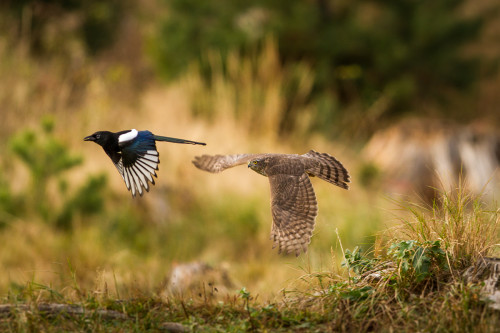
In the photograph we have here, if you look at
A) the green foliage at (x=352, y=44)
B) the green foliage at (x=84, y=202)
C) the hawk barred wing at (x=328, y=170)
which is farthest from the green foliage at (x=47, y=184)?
the green foliage at (x=352, y=44)

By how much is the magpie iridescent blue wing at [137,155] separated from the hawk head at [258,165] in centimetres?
44

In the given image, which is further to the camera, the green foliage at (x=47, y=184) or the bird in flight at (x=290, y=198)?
the green foliage at (x=47, y=184)

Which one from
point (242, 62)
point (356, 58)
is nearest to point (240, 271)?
point (242, 62)

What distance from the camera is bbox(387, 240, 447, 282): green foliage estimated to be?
→ 114 inches

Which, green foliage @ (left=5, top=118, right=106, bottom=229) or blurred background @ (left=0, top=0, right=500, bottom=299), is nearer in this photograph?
green foliage @ (left=5, top=118, right=106, bottom=229)

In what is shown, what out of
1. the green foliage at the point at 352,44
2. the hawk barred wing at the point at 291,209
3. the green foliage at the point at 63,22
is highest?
the green foliage at the point at 63,22

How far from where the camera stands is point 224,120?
894cm

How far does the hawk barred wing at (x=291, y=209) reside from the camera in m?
2.58

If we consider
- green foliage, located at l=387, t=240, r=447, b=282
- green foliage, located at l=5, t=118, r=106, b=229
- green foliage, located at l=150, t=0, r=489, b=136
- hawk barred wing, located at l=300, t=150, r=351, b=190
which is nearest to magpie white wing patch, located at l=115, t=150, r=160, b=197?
hawk barred wing, located at l=300, t=150, r=351, b=190

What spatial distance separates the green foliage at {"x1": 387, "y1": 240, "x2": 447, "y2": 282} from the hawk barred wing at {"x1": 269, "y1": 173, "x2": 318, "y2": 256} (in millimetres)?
571

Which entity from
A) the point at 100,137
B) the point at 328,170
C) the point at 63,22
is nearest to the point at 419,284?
the point at 328,170

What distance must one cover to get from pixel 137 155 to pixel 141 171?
0.22ft

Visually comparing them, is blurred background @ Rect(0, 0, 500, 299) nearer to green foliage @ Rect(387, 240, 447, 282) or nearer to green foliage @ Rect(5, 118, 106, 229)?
green foliage @ Rect(5, 118, 106, 229)

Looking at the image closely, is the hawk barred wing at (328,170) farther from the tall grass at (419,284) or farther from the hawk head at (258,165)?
the tall grass at (419,284)
